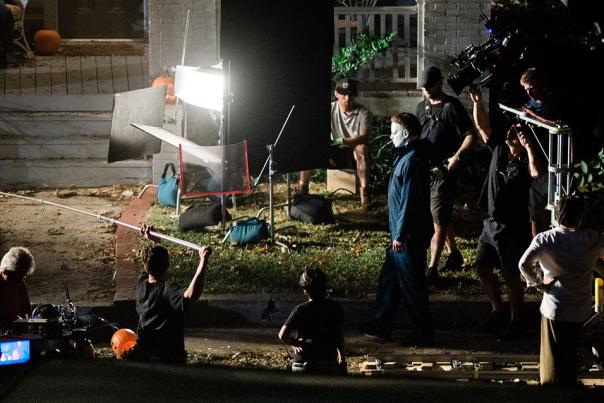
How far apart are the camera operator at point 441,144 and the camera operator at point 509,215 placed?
1.00 meters

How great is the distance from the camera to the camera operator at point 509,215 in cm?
912

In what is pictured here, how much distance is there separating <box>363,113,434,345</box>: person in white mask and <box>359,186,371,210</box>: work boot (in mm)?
4315

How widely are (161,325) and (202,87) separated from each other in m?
6.38

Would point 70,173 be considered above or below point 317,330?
above

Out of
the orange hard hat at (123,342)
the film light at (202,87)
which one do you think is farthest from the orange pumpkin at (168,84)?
the orange hard hat at (123,342)

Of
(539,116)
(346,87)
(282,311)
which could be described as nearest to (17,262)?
(282,311)

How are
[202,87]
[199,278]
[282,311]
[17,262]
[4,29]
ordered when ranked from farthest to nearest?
1. [4,29]
2. [202,87]
3. [282,311]
4. [17,262]
5. [199,278]

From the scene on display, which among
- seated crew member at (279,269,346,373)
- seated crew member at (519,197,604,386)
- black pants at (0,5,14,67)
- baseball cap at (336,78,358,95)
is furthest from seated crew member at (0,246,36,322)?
black pants at (0,5,14,67)

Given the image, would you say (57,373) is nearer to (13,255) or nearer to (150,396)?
(150,396)

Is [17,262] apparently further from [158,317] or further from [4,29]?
[4,29]

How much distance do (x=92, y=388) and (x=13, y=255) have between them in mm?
4566

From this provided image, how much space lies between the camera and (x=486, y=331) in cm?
953

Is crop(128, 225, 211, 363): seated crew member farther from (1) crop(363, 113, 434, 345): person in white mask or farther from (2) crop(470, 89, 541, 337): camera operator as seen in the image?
(2) crop(470, 89, 541, 337): camera operator

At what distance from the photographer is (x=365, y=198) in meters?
13.5
